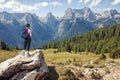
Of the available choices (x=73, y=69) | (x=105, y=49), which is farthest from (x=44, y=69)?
(x=105, y=49)

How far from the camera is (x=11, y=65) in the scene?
103ft

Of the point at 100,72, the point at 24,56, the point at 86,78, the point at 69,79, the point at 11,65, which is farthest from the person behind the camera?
the point at 100,72

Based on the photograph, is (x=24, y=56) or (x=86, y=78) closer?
(x=24, y=56)

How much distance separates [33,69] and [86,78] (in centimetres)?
944

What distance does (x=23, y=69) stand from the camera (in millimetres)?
32156

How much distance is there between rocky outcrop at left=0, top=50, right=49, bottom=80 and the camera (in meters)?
31.3

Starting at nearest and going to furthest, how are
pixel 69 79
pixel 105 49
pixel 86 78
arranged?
pixel 69 79, pixel 86 78, pixel 105 49

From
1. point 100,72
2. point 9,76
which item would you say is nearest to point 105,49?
point 100,72

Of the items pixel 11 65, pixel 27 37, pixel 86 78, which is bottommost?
pixel 86 78

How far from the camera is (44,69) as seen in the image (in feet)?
109

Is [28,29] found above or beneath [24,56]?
above

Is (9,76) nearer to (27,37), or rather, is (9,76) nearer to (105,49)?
(27,37)

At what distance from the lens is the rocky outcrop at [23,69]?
31.3 m

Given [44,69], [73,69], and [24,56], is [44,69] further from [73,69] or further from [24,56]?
[73,69]
